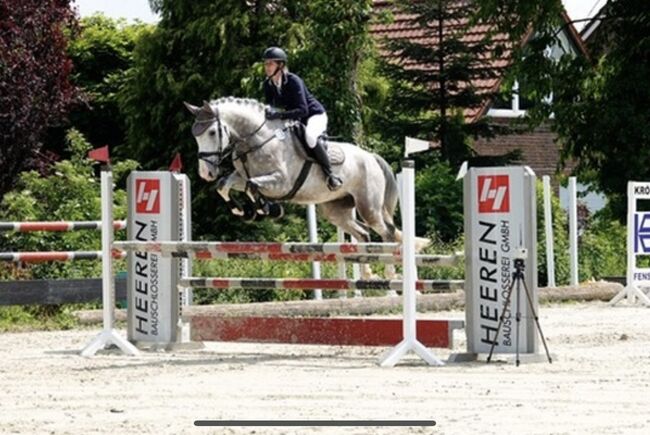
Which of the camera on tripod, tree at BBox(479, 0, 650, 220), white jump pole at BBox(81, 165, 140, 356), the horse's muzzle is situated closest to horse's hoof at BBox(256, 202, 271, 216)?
the horse's muzzle

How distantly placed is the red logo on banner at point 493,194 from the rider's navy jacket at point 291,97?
187cm

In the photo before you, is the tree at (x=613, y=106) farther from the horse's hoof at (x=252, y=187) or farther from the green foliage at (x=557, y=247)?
the horse's hoof at (x=252, y=187)

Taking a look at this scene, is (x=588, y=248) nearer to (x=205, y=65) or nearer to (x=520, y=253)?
(x=205, y=65)

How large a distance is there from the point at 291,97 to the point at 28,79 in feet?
33.2

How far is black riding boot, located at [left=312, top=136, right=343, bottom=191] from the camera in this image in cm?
1420

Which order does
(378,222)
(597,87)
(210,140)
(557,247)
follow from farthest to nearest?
1. (597,87)
2. (557,247)
3. (378,222)
4. (210,140)

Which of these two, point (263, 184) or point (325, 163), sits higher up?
point (325, 163)

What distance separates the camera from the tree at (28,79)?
23172mm

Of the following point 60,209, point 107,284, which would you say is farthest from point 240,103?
point 60,209

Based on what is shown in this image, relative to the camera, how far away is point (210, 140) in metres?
13.4

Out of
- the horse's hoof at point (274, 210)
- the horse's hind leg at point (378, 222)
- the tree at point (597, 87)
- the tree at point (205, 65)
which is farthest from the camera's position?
the tree at point (597, 87)

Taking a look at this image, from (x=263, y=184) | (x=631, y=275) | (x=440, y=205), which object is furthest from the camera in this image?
(x=440, y=205)

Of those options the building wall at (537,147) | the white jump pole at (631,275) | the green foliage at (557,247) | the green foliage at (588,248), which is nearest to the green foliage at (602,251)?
the green foliage at (588,248)

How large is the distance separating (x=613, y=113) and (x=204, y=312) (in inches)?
414
